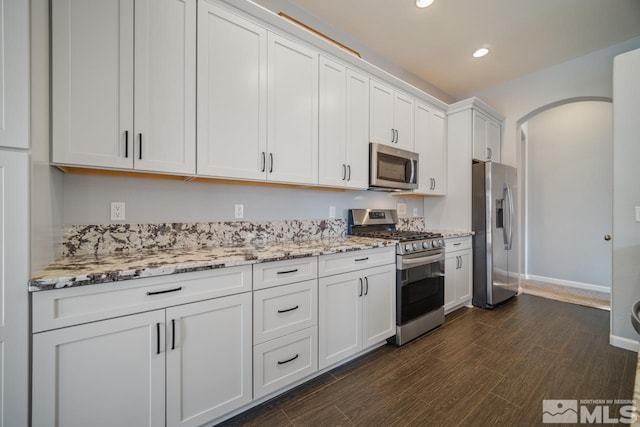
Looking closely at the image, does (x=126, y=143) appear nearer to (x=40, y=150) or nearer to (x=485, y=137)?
(x=40, y=150)

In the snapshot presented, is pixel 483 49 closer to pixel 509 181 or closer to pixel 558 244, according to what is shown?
pixel 509 181

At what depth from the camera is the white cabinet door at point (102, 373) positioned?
3.39ft

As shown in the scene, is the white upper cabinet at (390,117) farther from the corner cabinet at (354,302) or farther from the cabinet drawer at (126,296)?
the cabinet drawer at (126,296)

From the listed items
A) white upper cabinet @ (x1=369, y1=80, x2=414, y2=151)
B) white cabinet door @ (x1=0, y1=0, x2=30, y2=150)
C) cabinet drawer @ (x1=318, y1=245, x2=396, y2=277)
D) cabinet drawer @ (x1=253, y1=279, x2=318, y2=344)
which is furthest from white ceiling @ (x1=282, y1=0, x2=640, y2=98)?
cabinet drawer @ (x1=253, y1=279, x2=318, y2=344)

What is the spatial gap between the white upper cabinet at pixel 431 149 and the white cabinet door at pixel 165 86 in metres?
2.52

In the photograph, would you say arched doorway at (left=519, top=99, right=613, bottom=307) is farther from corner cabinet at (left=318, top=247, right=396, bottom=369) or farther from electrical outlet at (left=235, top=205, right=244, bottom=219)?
electrical outlet at (left=235, top=205, right=244, bottom=219)

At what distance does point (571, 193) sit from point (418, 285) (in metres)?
3.71

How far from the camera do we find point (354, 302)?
2088 millimetres

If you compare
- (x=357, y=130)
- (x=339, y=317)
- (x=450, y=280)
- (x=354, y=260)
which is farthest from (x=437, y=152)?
(x=339, y=317)

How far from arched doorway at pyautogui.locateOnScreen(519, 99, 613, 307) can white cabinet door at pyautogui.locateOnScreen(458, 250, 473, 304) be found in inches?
56.1

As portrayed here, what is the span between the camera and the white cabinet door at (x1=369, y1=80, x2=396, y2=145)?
266 cm

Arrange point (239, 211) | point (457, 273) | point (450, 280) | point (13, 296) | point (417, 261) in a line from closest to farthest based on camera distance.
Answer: point (13, 296), point (239, 211), point (417, 261), point (450, 280), point (457, 273)

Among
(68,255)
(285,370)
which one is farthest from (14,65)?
(285,370)

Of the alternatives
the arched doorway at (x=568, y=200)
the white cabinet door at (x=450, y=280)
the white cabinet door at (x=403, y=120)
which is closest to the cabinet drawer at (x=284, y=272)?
the white cabinet door at (x=403, y=120)
